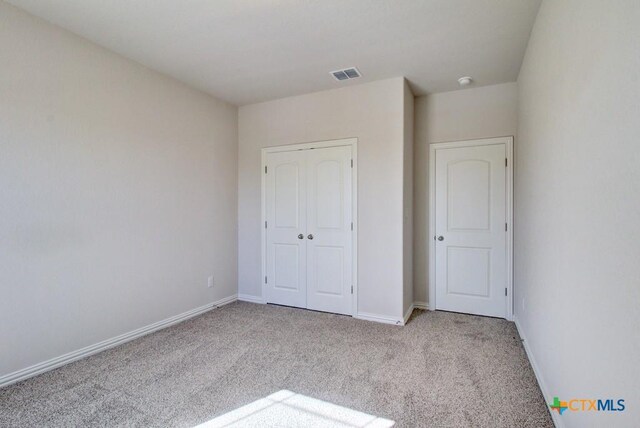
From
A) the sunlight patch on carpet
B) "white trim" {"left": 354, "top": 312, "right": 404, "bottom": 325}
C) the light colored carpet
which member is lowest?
the sunlight patch on carpet

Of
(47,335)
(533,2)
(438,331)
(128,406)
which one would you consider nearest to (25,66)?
(47,335)

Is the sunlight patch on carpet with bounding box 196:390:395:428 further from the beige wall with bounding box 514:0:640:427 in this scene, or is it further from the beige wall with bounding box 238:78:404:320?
the beige wall with bounding box 238:78:404:320

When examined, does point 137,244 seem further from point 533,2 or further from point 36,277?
point 533,2

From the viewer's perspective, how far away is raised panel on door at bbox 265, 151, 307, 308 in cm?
406

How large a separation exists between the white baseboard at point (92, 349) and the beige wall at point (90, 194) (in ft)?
0.16

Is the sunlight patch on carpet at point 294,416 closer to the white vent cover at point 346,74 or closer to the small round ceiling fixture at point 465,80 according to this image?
the white vent cover at point 346,74

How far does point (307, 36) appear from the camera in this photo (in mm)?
2676

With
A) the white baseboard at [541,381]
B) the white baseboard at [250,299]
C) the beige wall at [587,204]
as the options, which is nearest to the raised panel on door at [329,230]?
the white baseboard at [250,299]

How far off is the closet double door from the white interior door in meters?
1.17

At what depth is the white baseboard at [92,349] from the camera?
229cm

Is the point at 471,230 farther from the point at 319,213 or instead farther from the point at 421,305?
the point at 319,213

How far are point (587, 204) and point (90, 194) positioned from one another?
3441 mm

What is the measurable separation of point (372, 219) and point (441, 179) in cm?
107

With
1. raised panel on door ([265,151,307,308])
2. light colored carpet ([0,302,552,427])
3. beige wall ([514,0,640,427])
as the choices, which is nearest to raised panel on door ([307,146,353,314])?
raised panel on door ([265,151,307,308])
